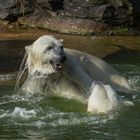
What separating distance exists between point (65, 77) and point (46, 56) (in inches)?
21.7

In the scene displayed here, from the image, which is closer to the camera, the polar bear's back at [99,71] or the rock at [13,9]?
the polar bear's back at [99,71]

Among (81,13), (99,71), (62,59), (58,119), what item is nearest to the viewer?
(58,119)

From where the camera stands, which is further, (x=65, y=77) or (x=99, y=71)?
(x=99, y=71)

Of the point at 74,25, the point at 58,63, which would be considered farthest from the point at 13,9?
the point at 58,63

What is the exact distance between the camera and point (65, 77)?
30.0 feet

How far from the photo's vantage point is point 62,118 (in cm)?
826

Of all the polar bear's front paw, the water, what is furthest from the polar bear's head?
the polar bear's front paw

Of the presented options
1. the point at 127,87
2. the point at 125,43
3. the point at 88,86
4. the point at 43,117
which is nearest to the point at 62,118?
the point at 43,117

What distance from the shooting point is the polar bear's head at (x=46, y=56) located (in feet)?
28.8

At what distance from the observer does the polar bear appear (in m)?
8.56

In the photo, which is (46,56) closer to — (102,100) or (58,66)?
(58,66)

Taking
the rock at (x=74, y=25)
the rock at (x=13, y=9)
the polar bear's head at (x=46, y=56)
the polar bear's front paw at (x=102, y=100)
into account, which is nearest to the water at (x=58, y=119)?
the polar bear's front paw at (x=102, y=100)

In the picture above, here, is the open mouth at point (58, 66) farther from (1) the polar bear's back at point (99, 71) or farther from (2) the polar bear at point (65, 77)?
(1) the polar bear's back at point (99, 71)

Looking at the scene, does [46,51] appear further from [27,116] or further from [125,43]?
[125,43]
